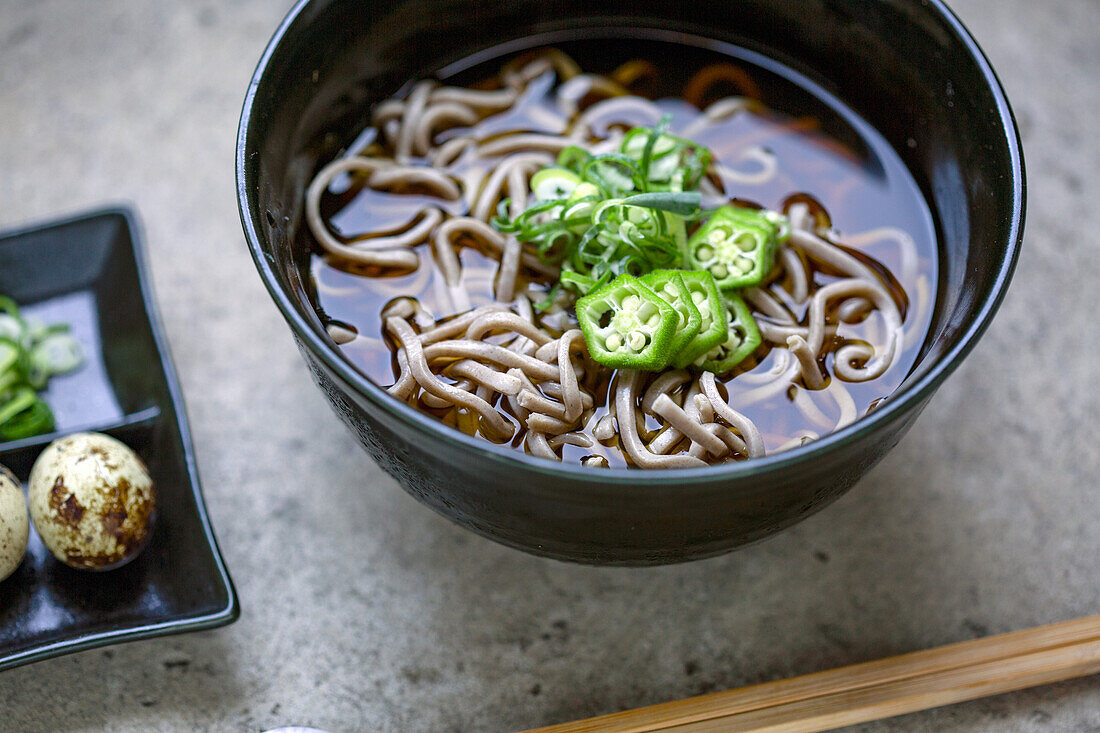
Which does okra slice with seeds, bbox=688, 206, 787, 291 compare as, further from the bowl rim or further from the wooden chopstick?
the wooden chopstick

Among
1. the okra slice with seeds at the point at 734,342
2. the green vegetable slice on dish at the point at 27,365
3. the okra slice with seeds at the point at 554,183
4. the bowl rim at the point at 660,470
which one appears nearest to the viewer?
the bowl rim at the point at 660,470

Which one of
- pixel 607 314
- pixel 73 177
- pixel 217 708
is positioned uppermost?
pixel 73 177

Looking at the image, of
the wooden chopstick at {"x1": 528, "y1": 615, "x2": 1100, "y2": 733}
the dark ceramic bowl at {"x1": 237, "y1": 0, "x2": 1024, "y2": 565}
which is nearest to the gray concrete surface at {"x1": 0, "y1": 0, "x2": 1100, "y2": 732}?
the wooden chopstick at {"x1": 528, "y1": 615, "x2": 1100, "y2": 733}

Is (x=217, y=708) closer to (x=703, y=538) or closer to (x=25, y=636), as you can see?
(x=25, y=636)

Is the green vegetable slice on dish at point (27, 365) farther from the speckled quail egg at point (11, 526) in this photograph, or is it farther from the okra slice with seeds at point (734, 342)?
the okra slice with seeds at point (734, 342)

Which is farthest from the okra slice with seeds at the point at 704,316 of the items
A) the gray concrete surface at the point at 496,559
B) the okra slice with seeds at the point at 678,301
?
the gray concrete surface at the point at 496,559

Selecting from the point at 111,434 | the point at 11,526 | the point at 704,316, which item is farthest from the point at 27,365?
the point at 704,316

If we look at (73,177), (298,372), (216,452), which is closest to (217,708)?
(216,452)

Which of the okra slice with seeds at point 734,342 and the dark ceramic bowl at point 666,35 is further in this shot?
the okra slice with seeds at point 734,342
